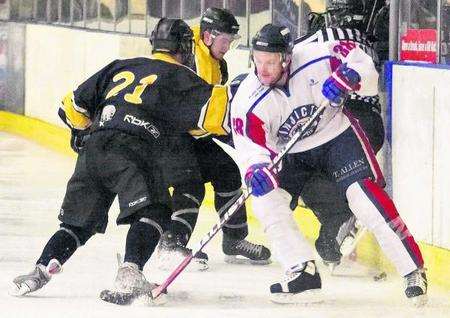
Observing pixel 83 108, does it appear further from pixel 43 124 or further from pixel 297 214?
pixel 43 124

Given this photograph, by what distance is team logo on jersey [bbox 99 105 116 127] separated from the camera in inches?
205

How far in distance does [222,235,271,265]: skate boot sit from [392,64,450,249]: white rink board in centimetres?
57

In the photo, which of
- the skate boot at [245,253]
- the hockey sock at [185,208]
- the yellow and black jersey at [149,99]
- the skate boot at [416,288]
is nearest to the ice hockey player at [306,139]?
the skate boot at [416,288]

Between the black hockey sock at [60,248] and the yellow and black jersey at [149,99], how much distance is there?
0.39 meters

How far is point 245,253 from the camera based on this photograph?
6082mm

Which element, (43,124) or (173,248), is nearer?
(173,248)

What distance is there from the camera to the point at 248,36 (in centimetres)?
818

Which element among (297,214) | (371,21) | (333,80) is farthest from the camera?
(297,214)

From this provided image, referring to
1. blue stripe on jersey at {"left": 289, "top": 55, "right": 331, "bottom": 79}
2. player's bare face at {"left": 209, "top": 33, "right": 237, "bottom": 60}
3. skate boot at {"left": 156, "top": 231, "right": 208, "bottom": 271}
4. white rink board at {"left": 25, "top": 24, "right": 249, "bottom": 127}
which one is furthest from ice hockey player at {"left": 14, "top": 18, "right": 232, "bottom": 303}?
white rink board at {"left": 25, "top": 24, "right": 249, "bottom": 127}

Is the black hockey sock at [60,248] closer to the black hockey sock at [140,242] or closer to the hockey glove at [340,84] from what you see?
the black hockey sock at [140,242]

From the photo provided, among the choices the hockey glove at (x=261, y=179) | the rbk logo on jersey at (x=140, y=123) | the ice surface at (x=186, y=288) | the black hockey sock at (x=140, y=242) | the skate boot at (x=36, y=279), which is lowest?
the ice surface at (x=186, y=288)

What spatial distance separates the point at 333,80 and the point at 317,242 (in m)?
1.11

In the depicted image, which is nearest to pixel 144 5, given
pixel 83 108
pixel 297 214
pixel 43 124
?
pixel 43 124

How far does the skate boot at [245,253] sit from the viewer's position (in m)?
6.07
